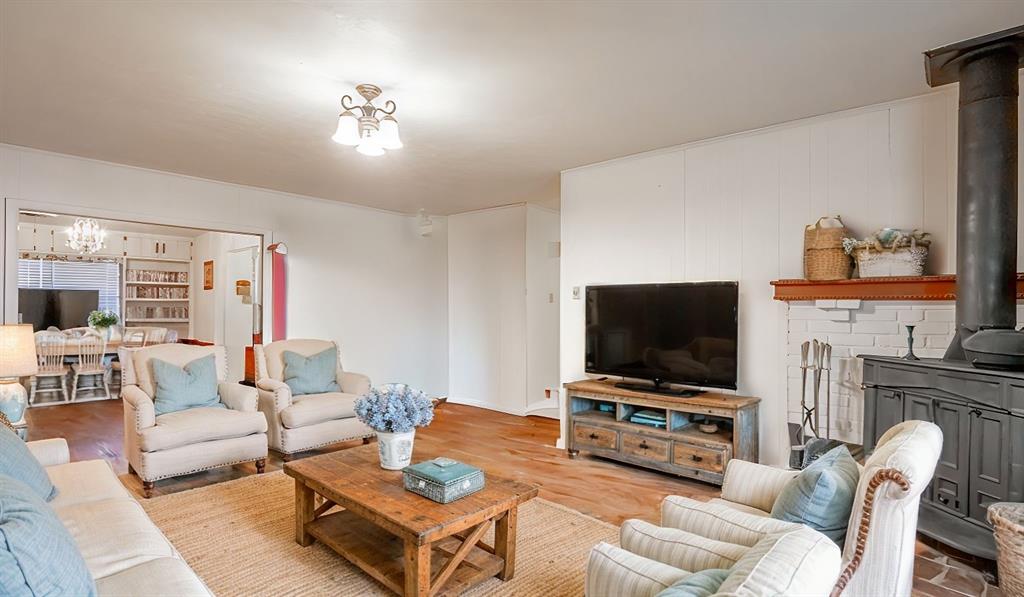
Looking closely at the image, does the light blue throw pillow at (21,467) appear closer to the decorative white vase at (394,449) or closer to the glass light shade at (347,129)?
the decorative white vase at (394,449)

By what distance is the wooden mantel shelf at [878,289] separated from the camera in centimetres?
281

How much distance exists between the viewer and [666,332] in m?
3.82

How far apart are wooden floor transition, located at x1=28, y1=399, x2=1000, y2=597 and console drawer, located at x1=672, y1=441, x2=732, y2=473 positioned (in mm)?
153

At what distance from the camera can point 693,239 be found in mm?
3883

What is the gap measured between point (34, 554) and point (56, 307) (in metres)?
8.92

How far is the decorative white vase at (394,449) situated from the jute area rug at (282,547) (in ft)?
1.58

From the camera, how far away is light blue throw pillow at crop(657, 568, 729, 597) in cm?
100

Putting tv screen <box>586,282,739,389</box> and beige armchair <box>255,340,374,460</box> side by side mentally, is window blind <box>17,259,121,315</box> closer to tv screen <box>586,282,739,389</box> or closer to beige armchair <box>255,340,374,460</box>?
beige armchair <box>255,340,374,460</box>

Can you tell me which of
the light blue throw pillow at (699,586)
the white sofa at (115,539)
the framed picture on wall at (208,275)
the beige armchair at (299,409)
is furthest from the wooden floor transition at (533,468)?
the framed picture on wall at (208,275)

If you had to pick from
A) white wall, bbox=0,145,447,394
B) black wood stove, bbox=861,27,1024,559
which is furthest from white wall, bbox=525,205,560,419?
black wood stove, bbox=861,27,1024,559

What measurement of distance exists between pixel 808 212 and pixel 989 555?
2038 mm

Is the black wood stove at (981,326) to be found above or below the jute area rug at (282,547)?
above

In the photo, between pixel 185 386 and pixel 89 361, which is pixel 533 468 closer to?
pixel 185 386

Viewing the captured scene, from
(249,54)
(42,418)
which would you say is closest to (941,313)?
(249,54)
